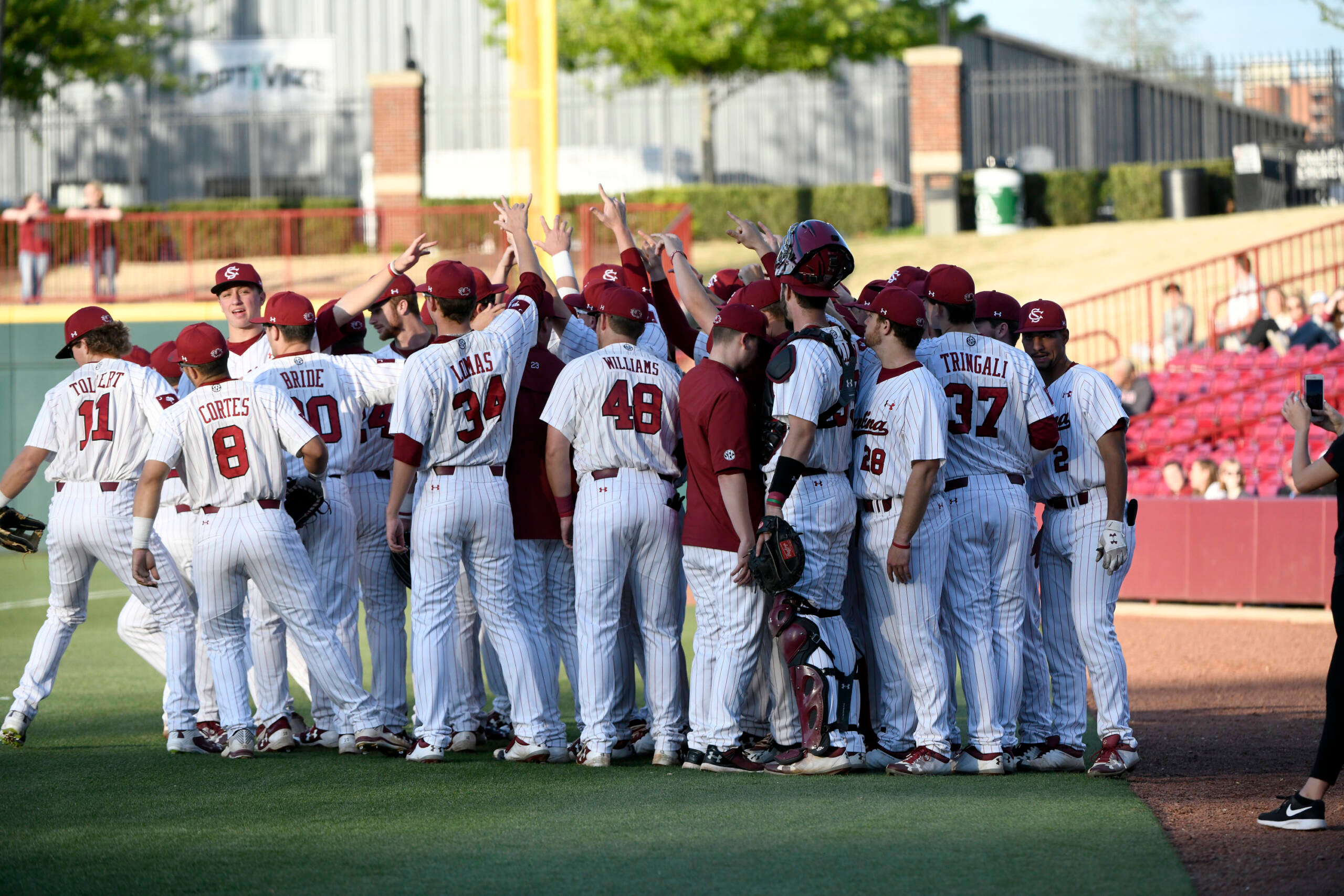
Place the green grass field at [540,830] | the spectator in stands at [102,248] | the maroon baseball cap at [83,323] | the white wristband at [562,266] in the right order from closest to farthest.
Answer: the green grass field at [540,830] → the maroon baseball cap at [83,323] → the white wristband at [562,266] → the spectator in stands at [102,248]

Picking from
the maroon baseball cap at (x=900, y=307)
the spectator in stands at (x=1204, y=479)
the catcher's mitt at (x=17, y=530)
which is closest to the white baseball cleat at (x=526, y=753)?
the maroon baseball cap at (x=900, y=307)

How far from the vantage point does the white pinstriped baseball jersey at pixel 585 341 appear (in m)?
7.62

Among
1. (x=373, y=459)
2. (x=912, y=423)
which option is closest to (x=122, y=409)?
(x=373, y=459)

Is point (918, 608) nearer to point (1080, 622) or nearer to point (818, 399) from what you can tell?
point (1080, 622)

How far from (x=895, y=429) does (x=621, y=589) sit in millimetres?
1483

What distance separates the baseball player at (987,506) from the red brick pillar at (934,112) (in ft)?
67.0

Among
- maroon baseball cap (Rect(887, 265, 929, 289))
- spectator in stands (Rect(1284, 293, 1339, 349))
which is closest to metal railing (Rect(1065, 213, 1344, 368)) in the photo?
spectator in stands (Rect(1284, 293, 1339, 349))

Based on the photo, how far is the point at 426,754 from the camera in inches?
267

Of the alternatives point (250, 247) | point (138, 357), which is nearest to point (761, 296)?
point (138, 357)

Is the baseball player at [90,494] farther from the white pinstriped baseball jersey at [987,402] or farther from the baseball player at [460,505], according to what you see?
the white pinstriped baseball jersey at [987,402]

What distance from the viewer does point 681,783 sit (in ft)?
20.6

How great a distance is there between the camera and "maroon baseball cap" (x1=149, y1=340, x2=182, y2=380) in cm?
806

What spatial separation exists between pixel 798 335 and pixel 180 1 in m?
31.5

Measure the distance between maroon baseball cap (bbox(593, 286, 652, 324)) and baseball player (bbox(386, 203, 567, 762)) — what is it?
397mm
